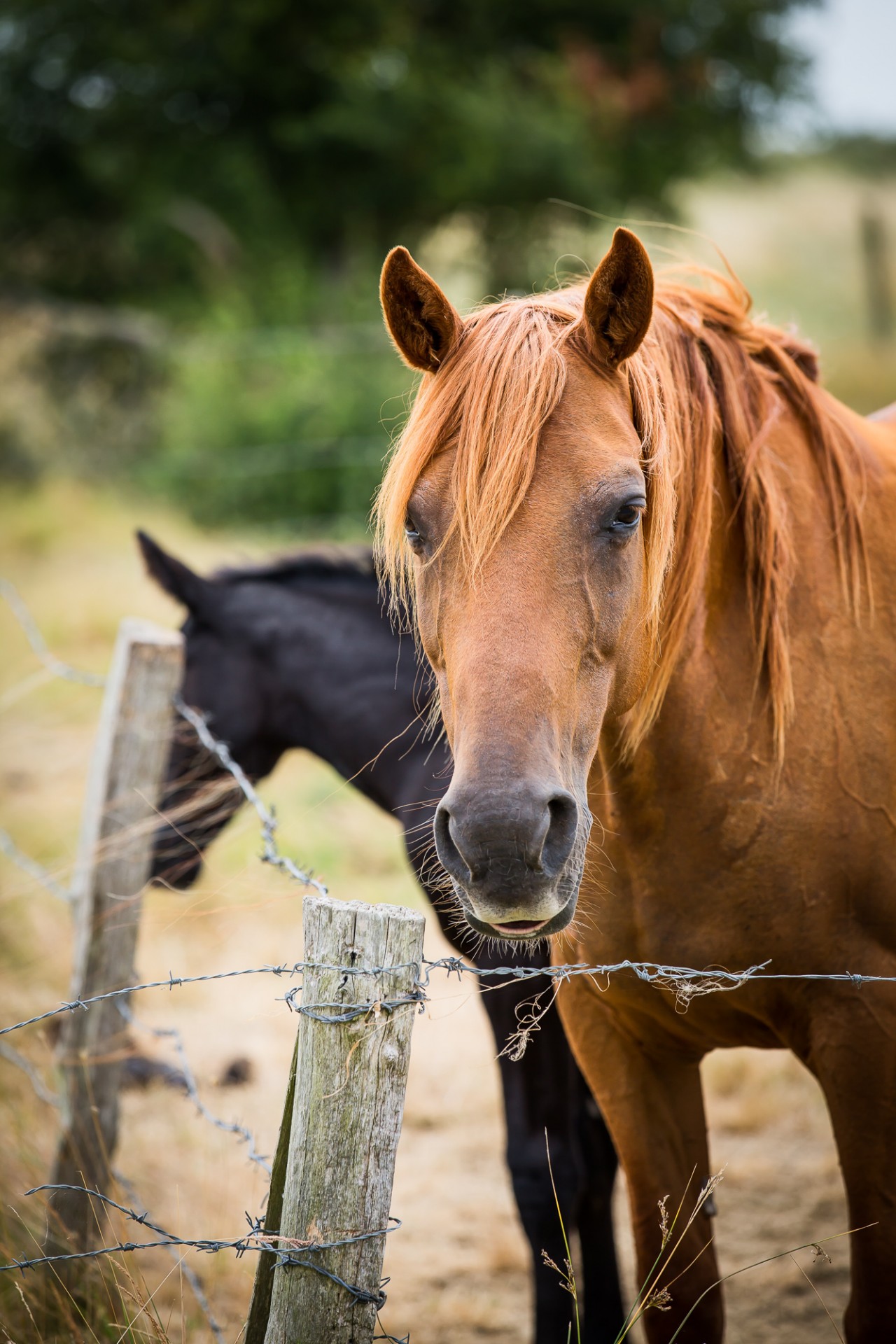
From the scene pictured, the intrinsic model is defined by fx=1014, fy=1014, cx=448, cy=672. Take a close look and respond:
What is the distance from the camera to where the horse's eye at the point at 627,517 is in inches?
62.3

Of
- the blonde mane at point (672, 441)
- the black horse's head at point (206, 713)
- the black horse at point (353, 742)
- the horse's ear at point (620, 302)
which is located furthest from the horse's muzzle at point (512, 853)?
the black horse's head at point (206, 713)

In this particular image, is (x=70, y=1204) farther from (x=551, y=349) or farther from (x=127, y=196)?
(x=127, y=196)

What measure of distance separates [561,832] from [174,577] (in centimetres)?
233

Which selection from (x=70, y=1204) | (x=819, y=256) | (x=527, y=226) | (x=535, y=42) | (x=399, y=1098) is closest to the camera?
(x=399, y=1098)

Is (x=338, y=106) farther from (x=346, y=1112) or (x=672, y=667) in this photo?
(x=346, y=1112)

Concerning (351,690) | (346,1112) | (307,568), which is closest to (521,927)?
(346,1112)

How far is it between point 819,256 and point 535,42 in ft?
21.4

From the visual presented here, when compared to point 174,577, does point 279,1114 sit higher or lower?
lower

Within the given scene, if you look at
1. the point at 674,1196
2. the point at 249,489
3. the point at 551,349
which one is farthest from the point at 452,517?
the point at 249,489

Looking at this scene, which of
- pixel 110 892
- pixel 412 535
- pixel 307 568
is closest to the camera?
pixel 412 535

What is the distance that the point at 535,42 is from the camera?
15258mm

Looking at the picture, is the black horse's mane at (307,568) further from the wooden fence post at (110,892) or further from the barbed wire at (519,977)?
the barbed wire at (519,977)

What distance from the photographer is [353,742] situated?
320 centimetres

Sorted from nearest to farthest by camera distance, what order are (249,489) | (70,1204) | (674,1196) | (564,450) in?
1. (564,450)
2. (674,1196)
3. (70,1204)
4. (249,489)
